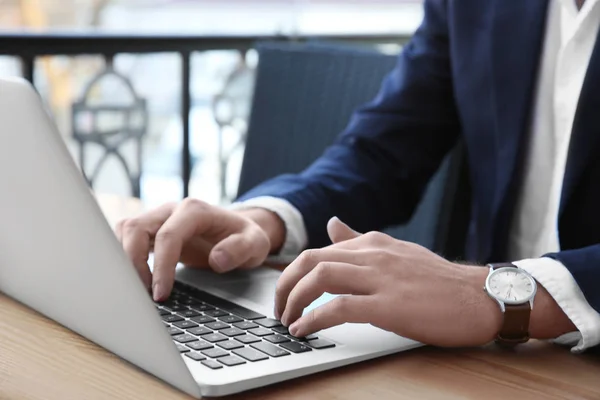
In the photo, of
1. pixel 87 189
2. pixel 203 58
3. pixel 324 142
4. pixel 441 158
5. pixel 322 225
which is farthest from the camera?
pixel 203 58

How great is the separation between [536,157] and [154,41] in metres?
1.35

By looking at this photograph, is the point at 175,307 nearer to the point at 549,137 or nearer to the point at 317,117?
the point at 549,137

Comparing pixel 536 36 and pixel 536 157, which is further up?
pixel 536 36

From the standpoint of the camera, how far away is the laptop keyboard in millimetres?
641

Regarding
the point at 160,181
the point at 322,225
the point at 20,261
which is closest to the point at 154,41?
the point at 160,181

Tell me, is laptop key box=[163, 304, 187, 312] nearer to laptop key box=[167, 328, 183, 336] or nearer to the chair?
laptop key box=[167, 328, 183, 336]

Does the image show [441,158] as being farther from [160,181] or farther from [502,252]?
[160,181]

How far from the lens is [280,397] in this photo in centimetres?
60

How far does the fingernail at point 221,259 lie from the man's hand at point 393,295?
0.17m

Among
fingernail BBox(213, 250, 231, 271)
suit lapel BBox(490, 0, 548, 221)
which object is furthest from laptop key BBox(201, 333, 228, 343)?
suit lapel BBox(490, 0, 548, 221)

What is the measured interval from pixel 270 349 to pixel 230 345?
3cm

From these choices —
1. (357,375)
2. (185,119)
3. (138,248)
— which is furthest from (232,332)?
(185,119)

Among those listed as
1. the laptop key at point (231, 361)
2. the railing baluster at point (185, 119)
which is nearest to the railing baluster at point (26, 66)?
the railing baluster at point (185, 119)

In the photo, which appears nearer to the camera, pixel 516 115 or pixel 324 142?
pixel 516 115
